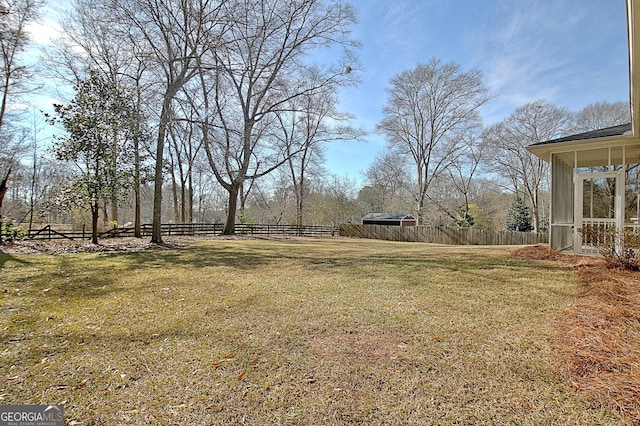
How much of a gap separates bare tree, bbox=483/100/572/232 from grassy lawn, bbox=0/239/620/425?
68.7 feet

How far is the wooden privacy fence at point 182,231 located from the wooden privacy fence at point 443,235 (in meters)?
3.00

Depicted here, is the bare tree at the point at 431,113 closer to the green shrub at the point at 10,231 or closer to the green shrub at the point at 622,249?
the green shrub at the point at 622,249

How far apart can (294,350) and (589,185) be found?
9.79m

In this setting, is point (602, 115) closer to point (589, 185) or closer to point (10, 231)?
point (589, 185)

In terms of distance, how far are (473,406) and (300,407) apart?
44.0 inches

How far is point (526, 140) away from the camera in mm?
22203

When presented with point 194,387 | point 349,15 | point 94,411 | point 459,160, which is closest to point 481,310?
point 194,387

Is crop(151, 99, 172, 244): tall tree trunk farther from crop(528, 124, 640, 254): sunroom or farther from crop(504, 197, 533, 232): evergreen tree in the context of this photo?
crop(504, 197, 533, 232): evergreen tree

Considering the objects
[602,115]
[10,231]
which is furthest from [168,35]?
[602,115]

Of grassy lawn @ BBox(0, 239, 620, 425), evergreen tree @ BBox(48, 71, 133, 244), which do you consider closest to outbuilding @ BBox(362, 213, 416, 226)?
evergreen tree @ BBox(48, 71, 133, 244)

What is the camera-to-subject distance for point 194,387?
7.14 feet

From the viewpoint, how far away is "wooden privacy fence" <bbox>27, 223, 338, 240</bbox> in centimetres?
1255

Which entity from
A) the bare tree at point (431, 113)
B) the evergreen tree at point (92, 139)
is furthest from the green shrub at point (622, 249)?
the bare tree at point (431, 113)

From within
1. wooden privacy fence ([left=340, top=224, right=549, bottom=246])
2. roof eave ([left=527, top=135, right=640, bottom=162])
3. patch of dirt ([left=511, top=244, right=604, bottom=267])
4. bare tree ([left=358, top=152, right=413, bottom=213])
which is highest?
bare tree ([left=358, top=152, right=413, bottom=213])
